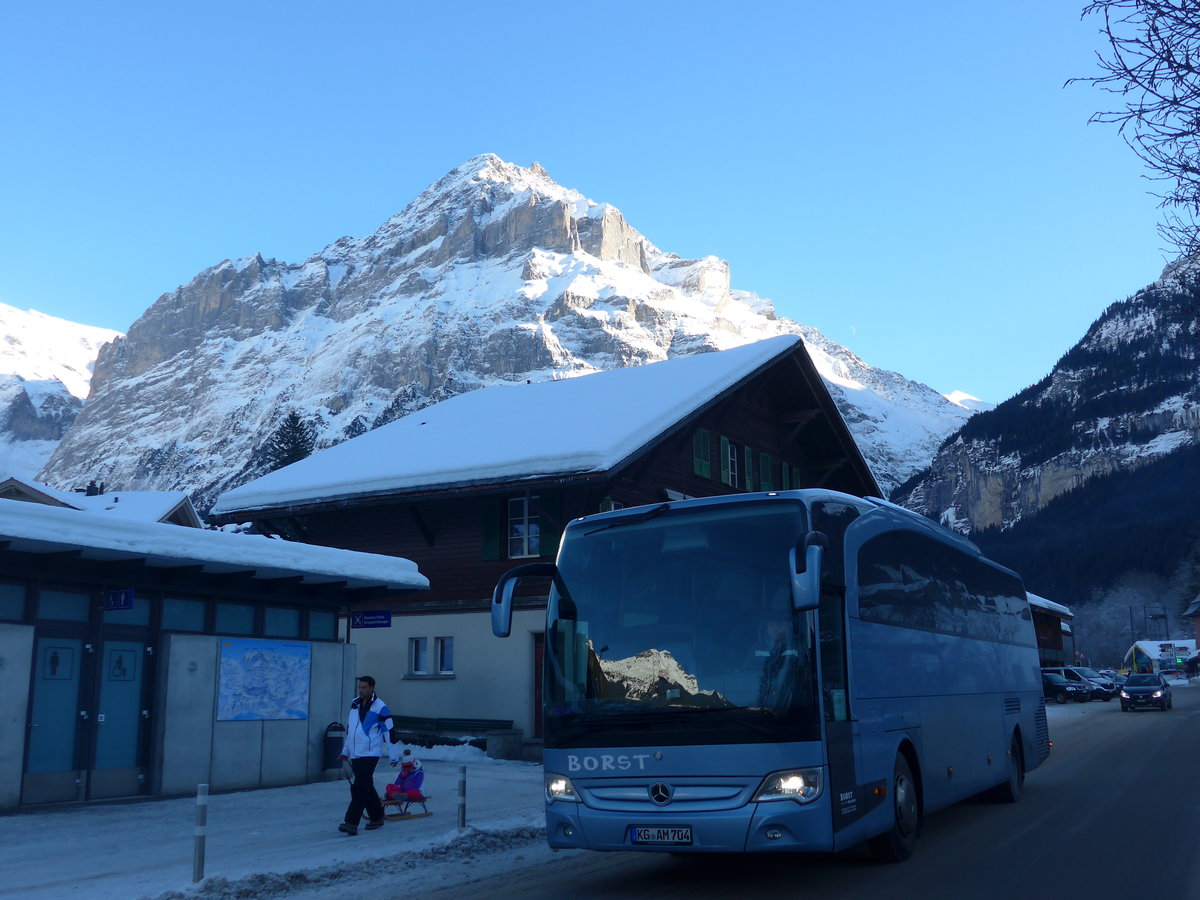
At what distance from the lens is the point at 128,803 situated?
14.1 meters

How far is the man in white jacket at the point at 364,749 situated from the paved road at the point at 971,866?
6.95ft

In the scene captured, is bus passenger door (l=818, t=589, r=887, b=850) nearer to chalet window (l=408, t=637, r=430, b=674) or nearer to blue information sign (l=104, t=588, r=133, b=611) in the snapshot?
blue information sign (l=104, t=588, r=133, b=611)

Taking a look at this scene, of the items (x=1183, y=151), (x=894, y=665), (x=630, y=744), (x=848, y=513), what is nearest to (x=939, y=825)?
(x=894, y=665)

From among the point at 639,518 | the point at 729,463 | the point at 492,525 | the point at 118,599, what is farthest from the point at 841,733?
the point at 729,463

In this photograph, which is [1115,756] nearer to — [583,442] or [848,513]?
[583,442]

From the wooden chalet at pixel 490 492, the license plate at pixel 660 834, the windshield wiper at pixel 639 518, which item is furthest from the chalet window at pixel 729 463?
the license plate at pixel 660 834

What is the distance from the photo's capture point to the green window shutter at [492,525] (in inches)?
975

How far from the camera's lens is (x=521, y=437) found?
26.4 m

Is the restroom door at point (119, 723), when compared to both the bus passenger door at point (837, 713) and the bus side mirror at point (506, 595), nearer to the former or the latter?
the bus side mirror at point (506, 595)

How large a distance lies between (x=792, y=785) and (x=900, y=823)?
2.19 m

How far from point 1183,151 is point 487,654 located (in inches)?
746

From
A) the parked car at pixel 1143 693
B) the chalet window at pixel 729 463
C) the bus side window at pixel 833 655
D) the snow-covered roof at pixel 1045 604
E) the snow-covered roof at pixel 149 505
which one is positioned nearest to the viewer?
the bus side window at pixel 833 655

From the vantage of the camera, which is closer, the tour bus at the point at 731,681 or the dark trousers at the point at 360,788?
the tour bus at the point at 731,681

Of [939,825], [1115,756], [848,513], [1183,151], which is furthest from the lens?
[1115,756]
